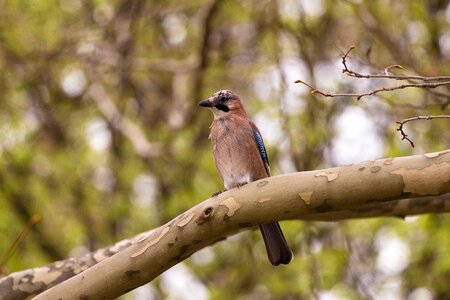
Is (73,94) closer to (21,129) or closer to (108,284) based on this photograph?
(21,129)

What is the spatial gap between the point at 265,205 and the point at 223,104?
87.8 inches

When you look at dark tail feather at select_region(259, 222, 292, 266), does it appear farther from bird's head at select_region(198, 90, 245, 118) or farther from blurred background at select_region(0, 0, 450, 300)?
blurred background at select_region(0, 0, 450, 300)

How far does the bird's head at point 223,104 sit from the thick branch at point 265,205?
2034 millimetres

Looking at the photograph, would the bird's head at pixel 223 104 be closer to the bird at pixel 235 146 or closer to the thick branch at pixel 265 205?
the bird at pixel 235 146

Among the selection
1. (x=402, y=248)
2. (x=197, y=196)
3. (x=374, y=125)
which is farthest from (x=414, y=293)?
(x=197, y=196)

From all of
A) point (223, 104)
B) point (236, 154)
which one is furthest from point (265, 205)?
point (223, 104)

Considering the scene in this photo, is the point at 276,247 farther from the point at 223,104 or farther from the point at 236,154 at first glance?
the point at 223,104

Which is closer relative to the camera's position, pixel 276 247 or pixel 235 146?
pixel 276 247

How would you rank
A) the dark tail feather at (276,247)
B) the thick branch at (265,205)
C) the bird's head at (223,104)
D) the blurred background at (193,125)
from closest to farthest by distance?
the thick branch at (265,205), the dark tail feather at (276,247), the bird's head at (223,104), the blurred background at (193,125)

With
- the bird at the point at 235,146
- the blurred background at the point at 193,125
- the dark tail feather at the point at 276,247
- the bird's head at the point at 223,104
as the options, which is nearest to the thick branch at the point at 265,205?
the dark tail feather at the point at 276,247

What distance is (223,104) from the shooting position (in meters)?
6.54

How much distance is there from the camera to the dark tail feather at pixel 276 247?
18.7ft

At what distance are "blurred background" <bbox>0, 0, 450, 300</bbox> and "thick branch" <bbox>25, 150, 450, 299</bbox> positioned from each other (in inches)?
146

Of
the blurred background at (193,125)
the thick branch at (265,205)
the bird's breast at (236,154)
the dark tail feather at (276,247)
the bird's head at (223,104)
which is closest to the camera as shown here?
the thick branch at (265,205)
